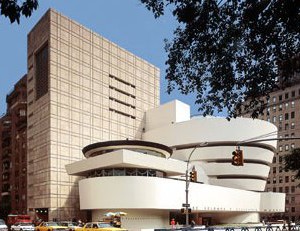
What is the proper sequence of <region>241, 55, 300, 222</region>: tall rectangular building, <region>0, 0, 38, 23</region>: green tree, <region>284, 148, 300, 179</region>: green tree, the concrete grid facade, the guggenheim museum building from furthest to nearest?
the concrete grid facade < <region>241, 55, 300, 222</region>: tall rectangular building < the guggenheim museum building < <region>284, 148, 300, 179</region>: green tree < <region>0, 0, 38, 23</region>: green tree

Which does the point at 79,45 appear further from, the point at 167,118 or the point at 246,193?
the point at 246,193

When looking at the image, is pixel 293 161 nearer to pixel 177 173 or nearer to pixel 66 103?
pixel 177 173

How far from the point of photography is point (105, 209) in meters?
75.2

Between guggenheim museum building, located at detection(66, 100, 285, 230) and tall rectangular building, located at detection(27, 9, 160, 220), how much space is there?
6.03m

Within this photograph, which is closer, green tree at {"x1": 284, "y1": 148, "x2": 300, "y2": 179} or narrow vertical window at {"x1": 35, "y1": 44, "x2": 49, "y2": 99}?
green tree at {"x1": 284, "y1": 148, "x2": 300, "y2": 179}

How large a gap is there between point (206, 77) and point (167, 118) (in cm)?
10275

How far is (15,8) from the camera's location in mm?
7477

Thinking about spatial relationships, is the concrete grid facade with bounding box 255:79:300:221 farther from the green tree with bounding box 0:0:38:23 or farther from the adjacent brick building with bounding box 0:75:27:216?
the green tree with bounding box 0:0:38:23

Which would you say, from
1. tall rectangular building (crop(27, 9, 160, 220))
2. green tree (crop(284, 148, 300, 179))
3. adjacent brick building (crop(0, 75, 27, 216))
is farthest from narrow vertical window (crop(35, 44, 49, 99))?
green tree (crop(284, 148, 300, 179))

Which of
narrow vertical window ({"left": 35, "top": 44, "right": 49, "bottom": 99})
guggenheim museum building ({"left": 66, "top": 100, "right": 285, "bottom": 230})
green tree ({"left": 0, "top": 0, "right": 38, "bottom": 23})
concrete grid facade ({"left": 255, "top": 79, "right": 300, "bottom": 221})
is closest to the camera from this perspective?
green tree ({"left": 0, "top": 0, "right": 38, "bottom": 23})

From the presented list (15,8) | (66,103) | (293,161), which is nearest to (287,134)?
(66,103)

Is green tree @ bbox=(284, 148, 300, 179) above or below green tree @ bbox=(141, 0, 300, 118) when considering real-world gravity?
below

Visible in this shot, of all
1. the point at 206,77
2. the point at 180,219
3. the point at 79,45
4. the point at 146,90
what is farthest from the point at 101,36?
the point at 206,77

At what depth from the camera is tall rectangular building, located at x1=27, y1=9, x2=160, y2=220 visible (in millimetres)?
88375
